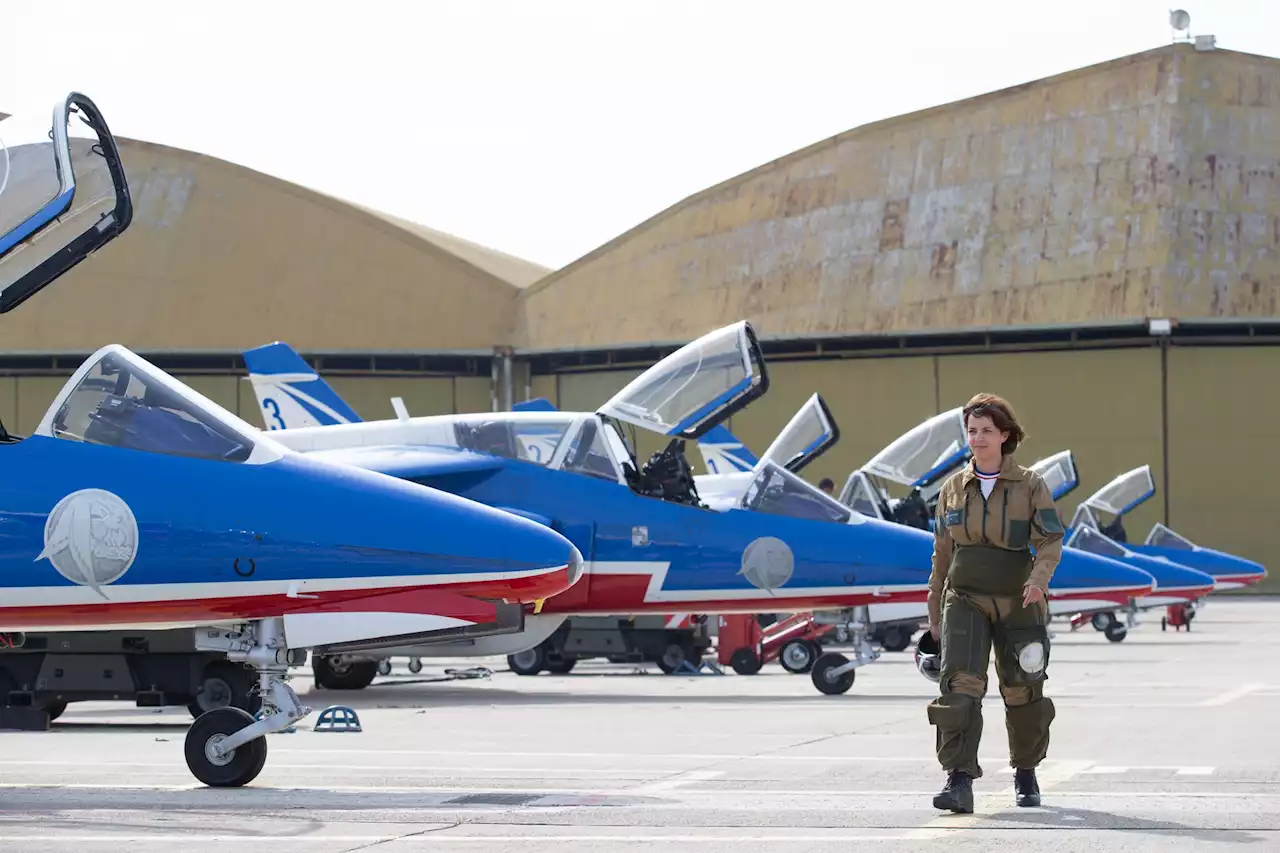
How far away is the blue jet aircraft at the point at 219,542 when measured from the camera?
29.2 ft

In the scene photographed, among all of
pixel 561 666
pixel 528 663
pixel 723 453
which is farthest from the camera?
pixel 723 453

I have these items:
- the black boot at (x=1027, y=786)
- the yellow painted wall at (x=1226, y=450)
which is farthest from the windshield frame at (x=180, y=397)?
the yellow painted wall at (x=1226, y=450)

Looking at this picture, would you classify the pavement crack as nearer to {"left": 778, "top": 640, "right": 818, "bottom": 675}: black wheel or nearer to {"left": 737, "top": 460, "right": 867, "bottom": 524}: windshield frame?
{"left": 737, "top": 460, "right": 867, "bottom": 524}: windshield frame

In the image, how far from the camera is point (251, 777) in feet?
29.8

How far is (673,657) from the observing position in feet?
66.6

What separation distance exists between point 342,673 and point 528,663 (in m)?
3.19

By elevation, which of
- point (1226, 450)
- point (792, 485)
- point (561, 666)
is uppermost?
point (1226, 450)

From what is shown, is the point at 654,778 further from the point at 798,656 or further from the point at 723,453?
the point at 723,453

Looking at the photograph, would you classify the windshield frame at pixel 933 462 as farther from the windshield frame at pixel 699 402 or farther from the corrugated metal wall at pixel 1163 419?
the corrugated metal wall at pixel 1163 419

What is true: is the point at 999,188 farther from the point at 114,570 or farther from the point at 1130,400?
the point at 114,570

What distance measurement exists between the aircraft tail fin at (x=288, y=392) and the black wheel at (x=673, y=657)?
846 centimetres

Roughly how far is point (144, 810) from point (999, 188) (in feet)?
150

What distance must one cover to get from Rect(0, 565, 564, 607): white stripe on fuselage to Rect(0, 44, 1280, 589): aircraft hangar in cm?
3910

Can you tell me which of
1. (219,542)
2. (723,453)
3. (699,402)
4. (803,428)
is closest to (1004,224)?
(723,453)
